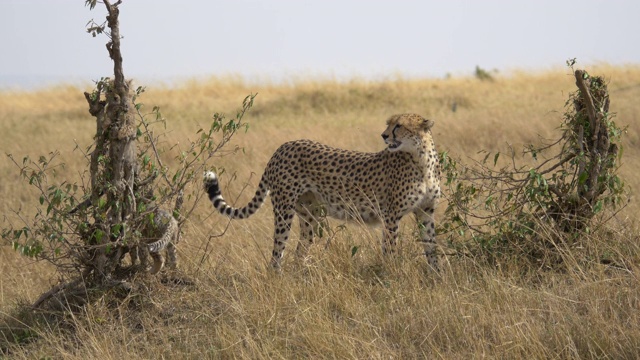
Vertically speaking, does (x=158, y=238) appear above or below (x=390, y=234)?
above

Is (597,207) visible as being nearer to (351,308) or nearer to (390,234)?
(390,234)

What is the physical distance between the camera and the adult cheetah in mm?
4977

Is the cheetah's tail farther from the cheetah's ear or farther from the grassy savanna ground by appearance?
the cheetah's ear

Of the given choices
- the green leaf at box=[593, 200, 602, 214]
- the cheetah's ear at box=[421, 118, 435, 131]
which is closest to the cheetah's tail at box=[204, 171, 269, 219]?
the cheetah's ear at box=[421, 118, 435, 131]

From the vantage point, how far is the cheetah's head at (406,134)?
502 centimetres

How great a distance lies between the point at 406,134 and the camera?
5031 mm

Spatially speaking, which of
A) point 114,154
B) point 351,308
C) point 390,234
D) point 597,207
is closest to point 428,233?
point 390,234

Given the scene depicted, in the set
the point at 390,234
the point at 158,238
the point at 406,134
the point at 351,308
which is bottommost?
the point at 351,308

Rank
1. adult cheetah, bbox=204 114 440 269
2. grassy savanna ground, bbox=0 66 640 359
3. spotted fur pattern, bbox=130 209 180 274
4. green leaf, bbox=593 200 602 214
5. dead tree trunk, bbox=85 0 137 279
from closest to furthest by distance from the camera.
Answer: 1. grassy savanna ground, bbox=0 66 640 359
2. dead tree trunk, bbox=85 0 137 279
3. spotted fur pattern, bbox=130 209 180 274
4. green leaf, bbox=593 200 602 214
5. adult cheetah, bbox=204 114 440 269

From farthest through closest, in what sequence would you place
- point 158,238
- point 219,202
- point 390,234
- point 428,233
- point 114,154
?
point 219,202
point 428,233
point 390,234
point 158,238
point 114,154

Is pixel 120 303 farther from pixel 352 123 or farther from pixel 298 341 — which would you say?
pixel 352 123

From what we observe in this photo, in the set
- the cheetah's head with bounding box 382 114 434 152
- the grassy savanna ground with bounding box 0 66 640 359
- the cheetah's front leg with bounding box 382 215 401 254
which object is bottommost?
the grassy savanna ground with bounding box 0 66 640 359

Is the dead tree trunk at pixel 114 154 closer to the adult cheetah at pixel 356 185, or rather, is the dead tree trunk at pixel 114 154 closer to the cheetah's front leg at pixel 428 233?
the adult cheetah at pixel 356 185

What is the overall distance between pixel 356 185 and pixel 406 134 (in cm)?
42
